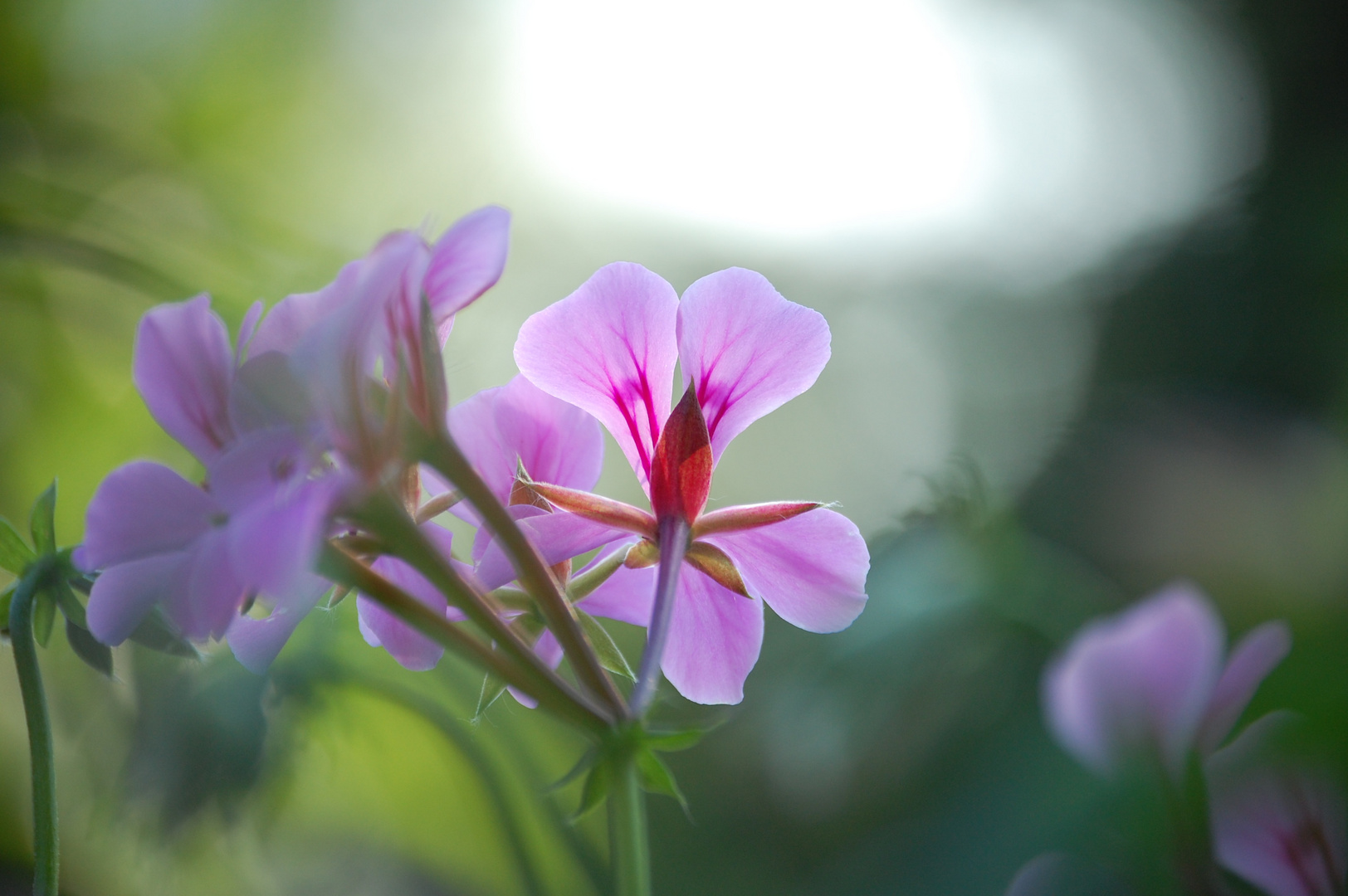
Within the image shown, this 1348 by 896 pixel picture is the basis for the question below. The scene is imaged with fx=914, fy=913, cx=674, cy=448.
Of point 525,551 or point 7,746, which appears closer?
point 525,551

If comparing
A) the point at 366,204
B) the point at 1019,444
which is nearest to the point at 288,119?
the point at 366,204

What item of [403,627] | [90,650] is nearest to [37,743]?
[90,650]

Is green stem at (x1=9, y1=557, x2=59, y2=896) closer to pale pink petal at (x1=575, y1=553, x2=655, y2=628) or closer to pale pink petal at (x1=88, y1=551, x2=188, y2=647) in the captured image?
pale pink petal at (x1=88, y1=551, x2=188, y2=647)

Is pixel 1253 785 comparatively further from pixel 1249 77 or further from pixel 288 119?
pixel 1249 77

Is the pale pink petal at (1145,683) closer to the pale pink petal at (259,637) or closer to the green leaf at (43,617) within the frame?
the pale pink petal at (259,637)

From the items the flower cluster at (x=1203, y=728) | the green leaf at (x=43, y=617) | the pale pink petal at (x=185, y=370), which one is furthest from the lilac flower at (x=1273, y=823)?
the green leaf at (x=43, y=617)

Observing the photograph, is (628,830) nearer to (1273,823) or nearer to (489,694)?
(489,694)

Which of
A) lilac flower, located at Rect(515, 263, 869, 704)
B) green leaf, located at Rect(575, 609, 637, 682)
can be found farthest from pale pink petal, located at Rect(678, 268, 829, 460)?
green leaf, located at Rect(575, 609, 637, 682)
